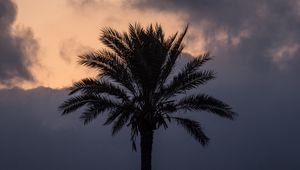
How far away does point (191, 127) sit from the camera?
23.1 meters

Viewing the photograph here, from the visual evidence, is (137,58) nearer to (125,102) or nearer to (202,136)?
(125,102)

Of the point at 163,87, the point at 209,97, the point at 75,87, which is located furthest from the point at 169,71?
the point at 75,87

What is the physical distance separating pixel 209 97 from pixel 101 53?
217 inches

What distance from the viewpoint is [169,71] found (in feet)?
73.9

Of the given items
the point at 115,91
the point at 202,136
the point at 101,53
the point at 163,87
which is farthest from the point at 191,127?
the point at 101,53

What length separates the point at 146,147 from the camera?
23.0 m

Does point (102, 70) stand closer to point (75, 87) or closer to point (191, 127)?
point (75, 87)

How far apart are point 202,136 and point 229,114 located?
1.65 m

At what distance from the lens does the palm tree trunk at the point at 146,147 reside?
22891 mm

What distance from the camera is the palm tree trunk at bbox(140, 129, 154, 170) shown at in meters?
22.9

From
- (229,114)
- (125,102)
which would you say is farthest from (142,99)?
(229,114)

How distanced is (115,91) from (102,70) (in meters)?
1.14

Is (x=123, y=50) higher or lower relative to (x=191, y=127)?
higher

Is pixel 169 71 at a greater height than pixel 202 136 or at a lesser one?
greater
